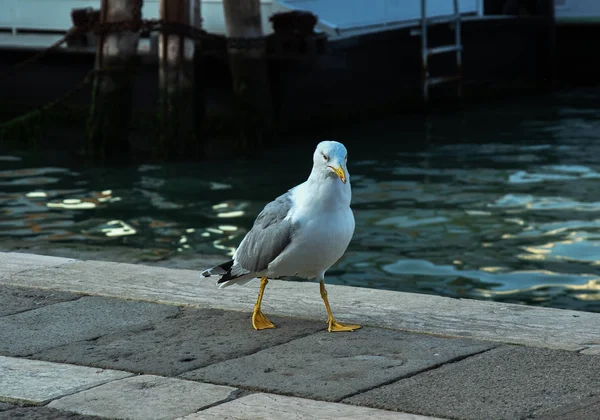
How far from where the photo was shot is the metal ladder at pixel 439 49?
20.0 meters

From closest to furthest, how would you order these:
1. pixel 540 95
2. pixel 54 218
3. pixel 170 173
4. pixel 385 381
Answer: pixel 385 381 < pixel 54 218 < pixel 170 173 < pixel 540 95

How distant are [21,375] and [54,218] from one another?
6801 mm

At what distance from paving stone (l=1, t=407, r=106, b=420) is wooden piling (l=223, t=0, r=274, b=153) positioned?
11.5m

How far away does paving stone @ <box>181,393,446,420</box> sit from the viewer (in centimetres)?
404

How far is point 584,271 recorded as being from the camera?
A: 8.75 metres

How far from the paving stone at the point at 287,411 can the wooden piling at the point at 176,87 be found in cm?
1088

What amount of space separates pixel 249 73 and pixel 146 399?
11694 millimetres

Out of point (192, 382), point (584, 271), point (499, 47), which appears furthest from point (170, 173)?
point (499, 47)

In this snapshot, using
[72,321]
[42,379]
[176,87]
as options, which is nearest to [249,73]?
[176,87]

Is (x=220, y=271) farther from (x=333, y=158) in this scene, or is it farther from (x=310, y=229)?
(x=333, y=158)

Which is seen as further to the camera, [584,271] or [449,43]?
[449,43]

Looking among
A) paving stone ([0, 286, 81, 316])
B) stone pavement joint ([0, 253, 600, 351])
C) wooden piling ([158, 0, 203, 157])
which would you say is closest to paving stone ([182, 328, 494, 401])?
stone pavement joint ([0, 253, 600, 351])

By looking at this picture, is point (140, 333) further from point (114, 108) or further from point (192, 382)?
point (114, 108)

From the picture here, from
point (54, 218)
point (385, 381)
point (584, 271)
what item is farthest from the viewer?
Result: point (54, 218)
